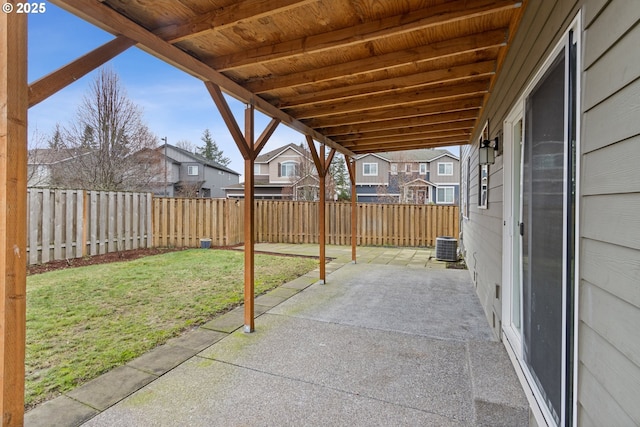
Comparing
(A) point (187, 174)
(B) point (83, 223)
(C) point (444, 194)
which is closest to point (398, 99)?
(B) point (83, 223)

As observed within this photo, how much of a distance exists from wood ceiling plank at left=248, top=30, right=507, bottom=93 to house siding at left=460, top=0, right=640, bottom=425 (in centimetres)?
108

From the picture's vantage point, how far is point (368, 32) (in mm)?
2273

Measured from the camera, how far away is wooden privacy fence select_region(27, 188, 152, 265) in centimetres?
603

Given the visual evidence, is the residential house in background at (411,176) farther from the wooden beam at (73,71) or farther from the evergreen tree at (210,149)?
the evergreen tree at (210,149)

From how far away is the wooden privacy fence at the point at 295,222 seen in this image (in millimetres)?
8992

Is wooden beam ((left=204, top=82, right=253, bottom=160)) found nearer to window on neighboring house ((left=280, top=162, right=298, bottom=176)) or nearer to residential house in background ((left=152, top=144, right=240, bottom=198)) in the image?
residential house in background ((left=152, top=144, right=240, bottom=198))

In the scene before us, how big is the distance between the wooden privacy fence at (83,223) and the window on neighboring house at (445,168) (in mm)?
20007

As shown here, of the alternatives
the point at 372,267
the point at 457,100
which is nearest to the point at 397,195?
the point at 372,267

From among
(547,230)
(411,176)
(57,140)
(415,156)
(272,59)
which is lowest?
(547,230)

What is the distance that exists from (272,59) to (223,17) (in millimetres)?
544

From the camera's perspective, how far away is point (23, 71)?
140 cm

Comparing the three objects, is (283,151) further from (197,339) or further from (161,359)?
(161,359)

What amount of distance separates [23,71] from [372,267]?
5.87 meters

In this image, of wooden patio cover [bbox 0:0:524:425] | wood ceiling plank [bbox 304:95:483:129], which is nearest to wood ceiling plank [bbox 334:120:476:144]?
wood ceiling plank [bbox 304:95:483:129]
